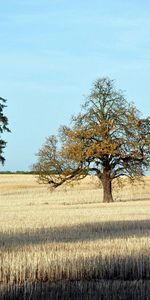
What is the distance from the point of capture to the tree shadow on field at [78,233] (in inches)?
728

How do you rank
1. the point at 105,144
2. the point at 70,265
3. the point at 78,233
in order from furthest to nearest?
the point at 105,144 < the point at 78,233 < the point at 70,265

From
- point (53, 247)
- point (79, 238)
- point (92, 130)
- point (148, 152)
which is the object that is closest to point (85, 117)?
point (92, 130)

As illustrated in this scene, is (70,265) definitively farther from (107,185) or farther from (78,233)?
(107,185)

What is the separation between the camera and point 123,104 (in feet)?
166

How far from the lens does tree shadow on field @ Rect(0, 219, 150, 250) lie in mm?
18500

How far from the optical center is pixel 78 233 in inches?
830

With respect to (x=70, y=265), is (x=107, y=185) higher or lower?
higher

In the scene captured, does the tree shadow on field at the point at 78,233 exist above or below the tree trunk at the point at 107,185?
below

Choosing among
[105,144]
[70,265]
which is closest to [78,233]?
[70,265]

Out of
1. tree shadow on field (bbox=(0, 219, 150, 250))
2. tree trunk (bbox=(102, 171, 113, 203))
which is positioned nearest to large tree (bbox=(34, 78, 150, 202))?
tree trunk (bbox=(102, 171, 113, 203))

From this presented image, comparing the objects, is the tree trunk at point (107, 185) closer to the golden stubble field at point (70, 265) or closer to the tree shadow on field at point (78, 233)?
the tree shadow on field at point (78, 233)

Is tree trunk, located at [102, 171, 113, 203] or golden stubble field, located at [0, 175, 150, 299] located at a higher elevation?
tree trunk, located at [102, 171, 113, 203]

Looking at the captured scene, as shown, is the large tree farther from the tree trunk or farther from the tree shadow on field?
the tree shadow on field

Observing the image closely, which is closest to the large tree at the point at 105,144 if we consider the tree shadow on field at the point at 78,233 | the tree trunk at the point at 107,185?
the tree trunk at the point at 107,185
